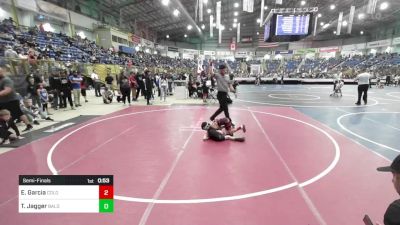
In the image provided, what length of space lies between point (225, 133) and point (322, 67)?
4640 cm

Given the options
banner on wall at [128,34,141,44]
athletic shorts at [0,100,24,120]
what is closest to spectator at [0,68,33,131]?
athletic shorts at [0,100,24,120]

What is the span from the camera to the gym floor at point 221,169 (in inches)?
134

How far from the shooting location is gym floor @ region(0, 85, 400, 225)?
11.2 feet

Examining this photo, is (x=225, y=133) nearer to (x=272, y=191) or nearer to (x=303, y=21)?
(x=272, y=191)

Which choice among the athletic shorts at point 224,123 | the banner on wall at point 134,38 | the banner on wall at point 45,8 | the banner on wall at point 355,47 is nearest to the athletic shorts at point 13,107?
the athletic shorts at point 224,123

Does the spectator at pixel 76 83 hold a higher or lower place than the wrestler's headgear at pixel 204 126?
higher

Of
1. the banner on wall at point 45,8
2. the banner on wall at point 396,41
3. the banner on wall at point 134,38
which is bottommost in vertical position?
the banner on wall at point 396,41

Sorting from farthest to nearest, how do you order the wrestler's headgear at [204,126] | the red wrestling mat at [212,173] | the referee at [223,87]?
the referee at [223,87] < the wrestler's headgear at [204,126] < the red wrestling mat at [212,173]

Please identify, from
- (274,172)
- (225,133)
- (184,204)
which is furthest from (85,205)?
(225,133)

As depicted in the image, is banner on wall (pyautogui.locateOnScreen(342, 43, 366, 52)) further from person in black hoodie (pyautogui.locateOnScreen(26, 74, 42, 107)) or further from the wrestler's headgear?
person in black hoodie (pyautogui.locateOnScreen(26, 74, 42, 107))

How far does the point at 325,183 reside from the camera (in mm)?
4293

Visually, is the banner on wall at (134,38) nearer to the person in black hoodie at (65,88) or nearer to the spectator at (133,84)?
the spectator at (133,84)

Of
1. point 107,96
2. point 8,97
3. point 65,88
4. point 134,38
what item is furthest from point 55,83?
point 134,38
